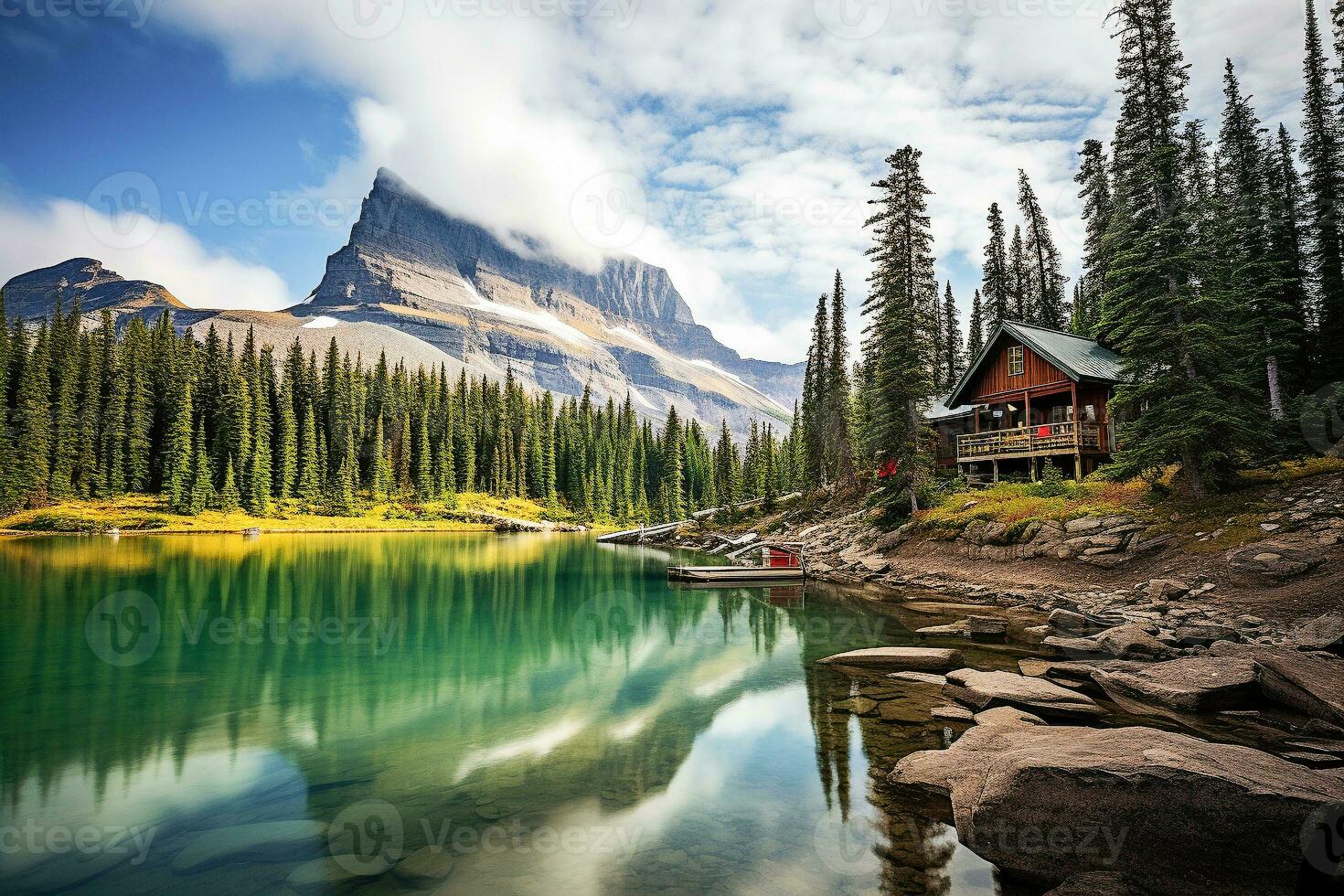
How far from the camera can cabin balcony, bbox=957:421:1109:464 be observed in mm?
31281

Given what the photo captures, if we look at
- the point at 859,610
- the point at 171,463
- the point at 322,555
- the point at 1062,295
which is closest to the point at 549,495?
the point at 171,463

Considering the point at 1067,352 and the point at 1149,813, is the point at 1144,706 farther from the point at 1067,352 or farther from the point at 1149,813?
the point at 1067,352

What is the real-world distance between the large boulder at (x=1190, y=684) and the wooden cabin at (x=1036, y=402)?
19810mm

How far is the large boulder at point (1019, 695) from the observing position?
11688mm

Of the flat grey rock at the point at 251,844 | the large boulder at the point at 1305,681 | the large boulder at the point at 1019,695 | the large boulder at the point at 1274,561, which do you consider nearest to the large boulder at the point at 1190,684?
the large boulder at the point at 1305,681

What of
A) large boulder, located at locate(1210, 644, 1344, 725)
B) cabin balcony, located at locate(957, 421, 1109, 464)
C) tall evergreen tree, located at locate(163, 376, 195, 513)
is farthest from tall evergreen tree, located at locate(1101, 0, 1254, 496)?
tall evergreen tree, located at locate(163, 376, 195, 513)

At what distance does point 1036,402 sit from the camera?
3628cm

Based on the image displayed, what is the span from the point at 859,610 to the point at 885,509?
12452 millimetres

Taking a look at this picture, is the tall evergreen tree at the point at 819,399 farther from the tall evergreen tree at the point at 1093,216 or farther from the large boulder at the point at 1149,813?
the large boulder at the point at 1149,813

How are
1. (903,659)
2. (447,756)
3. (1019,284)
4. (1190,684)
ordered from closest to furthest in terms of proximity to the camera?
1. (447,756)
2. (1190,684)
3. (903,659)
4. (1019,284)

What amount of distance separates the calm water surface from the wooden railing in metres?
15.6

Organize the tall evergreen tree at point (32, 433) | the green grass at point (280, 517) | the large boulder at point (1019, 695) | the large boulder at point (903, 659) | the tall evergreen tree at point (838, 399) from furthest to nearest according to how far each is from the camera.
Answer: the tall evergreen tree at point (32, 433) < the green grass at point (280, 517) < the tall evergreen tree at point (838, 399) < the large boulder at point (903, 659) < the large boulder at point (1019, 695)

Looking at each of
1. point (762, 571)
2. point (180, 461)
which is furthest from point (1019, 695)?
point (180, 461)

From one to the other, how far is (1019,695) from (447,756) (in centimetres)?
1124
